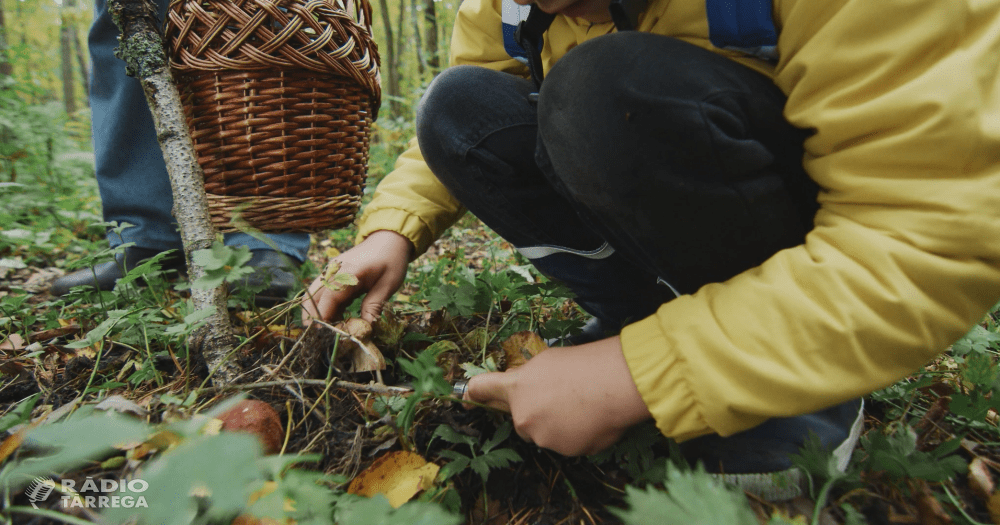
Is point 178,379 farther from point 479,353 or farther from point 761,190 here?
point 761,190

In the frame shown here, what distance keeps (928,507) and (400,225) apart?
120cm

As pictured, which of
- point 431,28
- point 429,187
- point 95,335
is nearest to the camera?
point 95,335

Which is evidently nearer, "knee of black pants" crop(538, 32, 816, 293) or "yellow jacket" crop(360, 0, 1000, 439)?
"yellow jacket" crop(360, 0, 1000, 439)

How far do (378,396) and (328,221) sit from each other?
747 mm

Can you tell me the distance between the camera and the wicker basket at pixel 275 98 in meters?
1.25

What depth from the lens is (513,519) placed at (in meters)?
0.84

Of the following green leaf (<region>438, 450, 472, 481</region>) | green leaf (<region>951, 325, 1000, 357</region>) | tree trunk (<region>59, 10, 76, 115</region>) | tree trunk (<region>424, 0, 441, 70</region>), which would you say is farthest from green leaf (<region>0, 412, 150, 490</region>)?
tree trunk (<region>59, 10, 76, 115</region>)

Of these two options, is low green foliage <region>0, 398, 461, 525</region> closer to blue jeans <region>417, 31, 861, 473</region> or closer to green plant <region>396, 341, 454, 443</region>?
green plant <region>396, 341, 454, 443</region>

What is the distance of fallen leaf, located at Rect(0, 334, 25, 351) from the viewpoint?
127 centimetres

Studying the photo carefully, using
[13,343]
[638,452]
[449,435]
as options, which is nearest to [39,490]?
[449,435]

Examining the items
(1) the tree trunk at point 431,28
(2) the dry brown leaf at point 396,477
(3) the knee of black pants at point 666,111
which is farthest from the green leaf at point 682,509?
(1) the tree trunk at point 431,28

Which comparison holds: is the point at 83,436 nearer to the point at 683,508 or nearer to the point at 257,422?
the point at 257,422

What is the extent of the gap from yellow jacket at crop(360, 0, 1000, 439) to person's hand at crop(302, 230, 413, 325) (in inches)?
28.1

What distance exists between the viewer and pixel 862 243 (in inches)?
24.6
